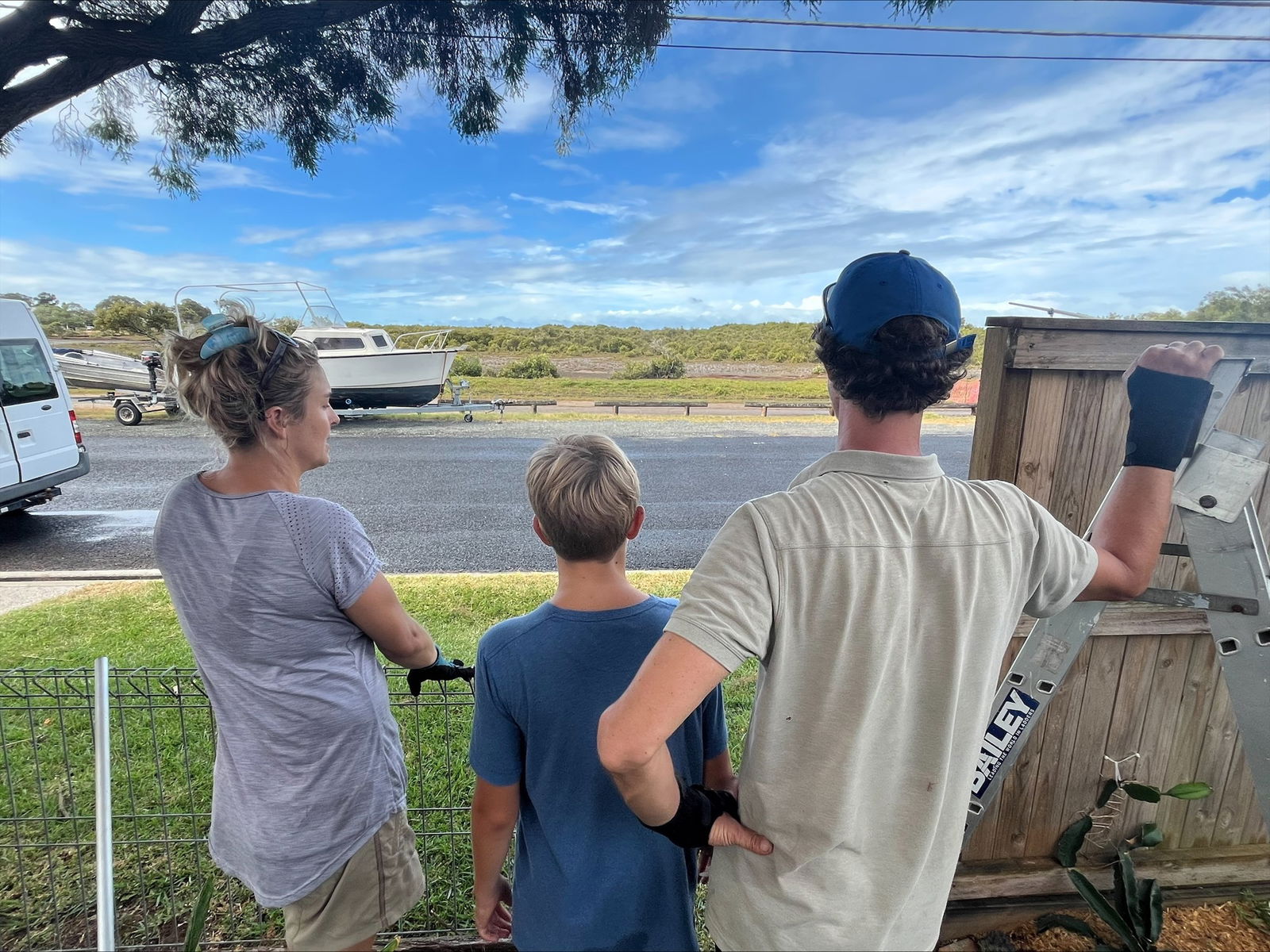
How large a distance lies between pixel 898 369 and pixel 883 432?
9cm

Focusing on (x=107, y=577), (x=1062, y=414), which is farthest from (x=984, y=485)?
(x=107, y=577)

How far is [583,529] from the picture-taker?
116cm

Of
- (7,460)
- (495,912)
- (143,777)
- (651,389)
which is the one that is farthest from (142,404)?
(495,912)

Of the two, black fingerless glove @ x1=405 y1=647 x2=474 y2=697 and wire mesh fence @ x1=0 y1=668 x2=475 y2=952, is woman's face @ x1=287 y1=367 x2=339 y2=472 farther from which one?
wire mesh fence @ x1=0 y1=668 x2=475 y2=952

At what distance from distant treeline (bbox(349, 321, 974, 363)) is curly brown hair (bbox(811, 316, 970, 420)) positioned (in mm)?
29820

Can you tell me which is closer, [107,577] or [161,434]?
[107,577]

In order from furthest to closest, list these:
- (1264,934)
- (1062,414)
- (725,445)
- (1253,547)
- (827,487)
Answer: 1. (725,445)
2. (1264,934)
3. (1062,414)
4. (1253,547)
5. (827,487)

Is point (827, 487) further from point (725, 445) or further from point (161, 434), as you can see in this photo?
point (161, 434)

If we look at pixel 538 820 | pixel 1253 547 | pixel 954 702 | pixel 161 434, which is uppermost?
pixel 1253 547

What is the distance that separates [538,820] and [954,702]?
0.79 m

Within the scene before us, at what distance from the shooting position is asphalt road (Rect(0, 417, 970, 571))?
682 centimetres

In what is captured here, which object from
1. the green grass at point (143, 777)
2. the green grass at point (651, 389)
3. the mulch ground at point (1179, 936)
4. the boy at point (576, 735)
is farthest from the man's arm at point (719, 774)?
the green grass at point (651, 389)

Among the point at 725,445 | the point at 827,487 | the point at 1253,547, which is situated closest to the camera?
the point at 827,487

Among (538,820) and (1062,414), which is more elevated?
(1062,414)
